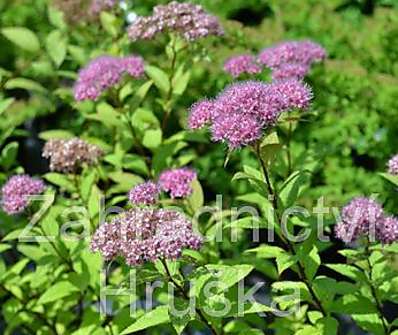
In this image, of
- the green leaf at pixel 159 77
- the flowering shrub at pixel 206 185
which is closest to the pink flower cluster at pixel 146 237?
the flowering shrub at pixel 206 185

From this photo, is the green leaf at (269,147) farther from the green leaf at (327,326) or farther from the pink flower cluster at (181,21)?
the pink flower cluster at (181,21)

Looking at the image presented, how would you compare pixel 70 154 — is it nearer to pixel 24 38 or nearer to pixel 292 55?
pixel 292 55

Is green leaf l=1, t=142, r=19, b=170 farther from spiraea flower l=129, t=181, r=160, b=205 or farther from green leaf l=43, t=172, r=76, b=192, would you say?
spiraea flower l=129, t=181, r=160, b=205

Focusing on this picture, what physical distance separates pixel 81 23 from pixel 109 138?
0.58 metres

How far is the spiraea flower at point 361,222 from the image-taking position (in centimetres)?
205

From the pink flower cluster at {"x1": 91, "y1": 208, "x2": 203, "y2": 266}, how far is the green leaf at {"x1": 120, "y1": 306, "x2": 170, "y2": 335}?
0.60ft

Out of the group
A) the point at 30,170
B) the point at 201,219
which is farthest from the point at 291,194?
the point at 30,170

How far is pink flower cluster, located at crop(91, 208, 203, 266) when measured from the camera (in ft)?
5.91

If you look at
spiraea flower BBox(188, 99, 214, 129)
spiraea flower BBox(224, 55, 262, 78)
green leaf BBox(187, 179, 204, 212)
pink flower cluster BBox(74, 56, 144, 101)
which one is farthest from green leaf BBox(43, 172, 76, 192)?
spiraea flower BBox(188, 99, 214, 129)

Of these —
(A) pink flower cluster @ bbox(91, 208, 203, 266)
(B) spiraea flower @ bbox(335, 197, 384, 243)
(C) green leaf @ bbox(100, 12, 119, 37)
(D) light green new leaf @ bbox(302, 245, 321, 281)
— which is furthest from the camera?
(C) green leaf @ bbox(100, 12, 119, 37)

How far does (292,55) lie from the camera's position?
263 centimetres

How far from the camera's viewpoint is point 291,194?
213 cm

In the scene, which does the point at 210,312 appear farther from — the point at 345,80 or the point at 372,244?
the point at 345,80

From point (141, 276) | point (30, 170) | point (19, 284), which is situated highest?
point (141, 276)
